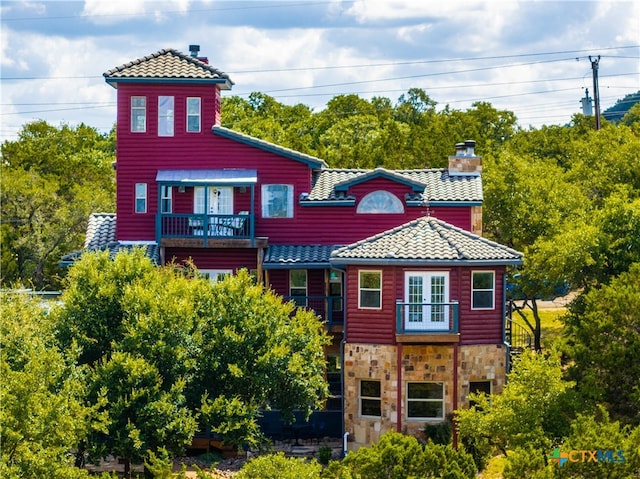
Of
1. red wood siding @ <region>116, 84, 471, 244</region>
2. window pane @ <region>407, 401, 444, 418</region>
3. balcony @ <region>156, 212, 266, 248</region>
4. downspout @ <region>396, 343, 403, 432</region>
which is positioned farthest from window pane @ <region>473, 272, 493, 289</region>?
balcony @ <region>156, 212, 266, 248</region>

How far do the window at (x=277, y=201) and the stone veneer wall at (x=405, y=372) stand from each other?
8.40 m

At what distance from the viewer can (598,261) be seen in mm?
41375

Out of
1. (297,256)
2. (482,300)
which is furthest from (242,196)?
(482,300)

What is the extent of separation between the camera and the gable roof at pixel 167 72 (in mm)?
45500

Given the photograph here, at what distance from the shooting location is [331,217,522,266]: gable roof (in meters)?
38.0

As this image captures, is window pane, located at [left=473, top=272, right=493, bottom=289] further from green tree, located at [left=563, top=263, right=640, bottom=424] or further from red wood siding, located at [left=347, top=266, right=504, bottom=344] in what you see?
green tree, located at [left=563, top=263, right=640, bottom=424]

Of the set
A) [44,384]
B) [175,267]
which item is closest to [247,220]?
[175,267]

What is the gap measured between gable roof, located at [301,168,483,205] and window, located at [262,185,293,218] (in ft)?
Result: 2.66

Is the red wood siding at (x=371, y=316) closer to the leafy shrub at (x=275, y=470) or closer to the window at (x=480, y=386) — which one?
the window at (x=480, y=386)

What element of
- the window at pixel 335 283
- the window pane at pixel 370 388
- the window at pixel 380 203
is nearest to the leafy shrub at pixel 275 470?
the window pane at pixel 370 388

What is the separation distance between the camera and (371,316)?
38.8m

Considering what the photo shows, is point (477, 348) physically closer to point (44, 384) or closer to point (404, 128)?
point (44, 384)

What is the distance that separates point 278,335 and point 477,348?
711 cm

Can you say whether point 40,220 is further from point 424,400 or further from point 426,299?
point 424,400
